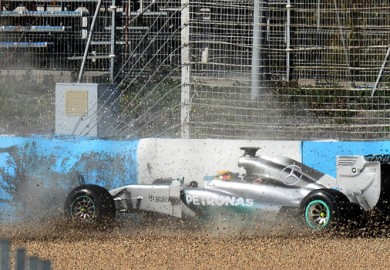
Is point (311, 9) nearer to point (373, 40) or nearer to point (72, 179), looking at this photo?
point (373, 40)

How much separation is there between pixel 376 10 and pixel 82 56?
4.00 m

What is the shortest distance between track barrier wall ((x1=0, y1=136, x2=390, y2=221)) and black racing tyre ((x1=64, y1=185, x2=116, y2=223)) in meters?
0.77

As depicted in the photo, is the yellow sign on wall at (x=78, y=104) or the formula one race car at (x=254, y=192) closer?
the formula one race car at (x=254, y=192)

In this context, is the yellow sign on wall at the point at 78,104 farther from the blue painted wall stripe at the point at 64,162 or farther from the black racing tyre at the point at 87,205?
the black racing tyre at the point at 87,205

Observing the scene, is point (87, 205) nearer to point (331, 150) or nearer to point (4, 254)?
point (331, 150)

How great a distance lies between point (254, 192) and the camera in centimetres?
991

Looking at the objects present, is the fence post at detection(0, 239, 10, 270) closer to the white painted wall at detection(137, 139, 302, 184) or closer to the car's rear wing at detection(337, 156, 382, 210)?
the car's rear wing at detection(337, 156, 382, 210)

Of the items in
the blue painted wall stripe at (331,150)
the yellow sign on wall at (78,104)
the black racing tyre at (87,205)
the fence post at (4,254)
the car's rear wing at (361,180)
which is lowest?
the black racing tyre at (87,205)

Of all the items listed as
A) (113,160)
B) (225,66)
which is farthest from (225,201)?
(225,66)

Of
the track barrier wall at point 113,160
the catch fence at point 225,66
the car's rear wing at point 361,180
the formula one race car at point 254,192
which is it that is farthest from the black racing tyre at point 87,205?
the car's rear wing at point 361,180

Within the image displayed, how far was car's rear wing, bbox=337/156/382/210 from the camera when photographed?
31.6 ft

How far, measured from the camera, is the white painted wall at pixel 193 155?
10492 millimetres

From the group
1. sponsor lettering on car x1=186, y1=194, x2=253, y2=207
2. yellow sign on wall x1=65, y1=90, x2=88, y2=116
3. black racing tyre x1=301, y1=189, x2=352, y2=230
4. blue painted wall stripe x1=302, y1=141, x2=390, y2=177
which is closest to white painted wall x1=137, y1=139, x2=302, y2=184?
blue painted wall stripe x1=302, y1=141, x2=390, y2=177

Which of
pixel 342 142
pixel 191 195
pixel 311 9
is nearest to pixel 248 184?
pixel 191 195
